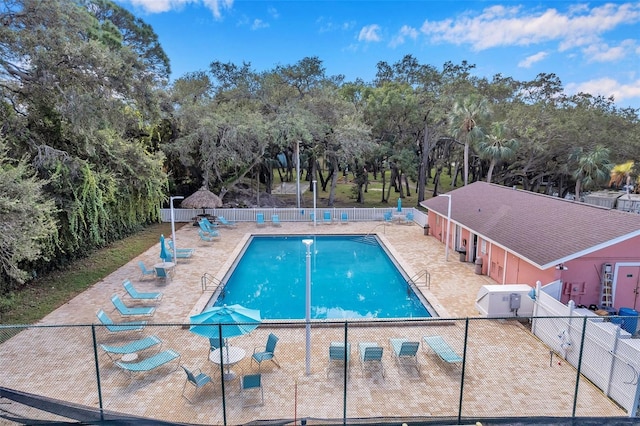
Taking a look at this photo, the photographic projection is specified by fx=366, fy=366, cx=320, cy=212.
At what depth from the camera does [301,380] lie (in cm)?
716

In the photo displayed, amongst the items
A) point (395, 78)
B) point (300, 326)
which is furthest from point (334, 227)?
point (395, 78)

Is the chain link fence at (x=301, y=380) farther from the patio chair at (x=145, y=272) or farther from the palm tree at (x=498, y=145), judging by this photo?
the palm tree at (x=498, y=145)

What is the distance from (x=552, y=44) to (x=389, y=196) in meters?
17.1

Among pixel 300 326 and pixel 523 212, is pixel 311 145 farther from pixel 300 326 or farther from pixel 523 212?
pixel 300 326

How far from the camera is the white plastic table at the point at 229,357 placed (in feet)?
23.7

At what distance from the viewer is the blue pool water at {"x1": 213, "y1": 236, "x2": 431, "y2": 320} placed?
1206 centimetres

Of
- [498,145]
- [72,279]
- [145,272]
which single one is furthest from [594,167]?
[72,279]

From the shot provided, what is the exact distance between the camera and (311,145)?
88.0ft

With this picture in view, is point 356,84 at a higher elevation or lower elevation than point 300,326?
higher

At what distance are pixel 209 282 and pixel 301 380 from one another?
22.1 ft

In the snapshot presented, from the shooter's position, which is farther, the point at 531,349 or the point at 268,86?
the point at 268,86

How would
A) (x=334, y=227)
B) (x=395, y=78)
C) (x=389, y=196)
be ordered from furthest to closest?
(x=395, y=78)
(x=389, y=196)
(x=334, y=227)

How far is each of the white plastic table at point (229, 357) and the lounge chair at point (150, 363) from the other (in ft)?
2.63

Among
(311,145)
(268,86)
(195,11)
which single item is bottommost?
(311,145)
